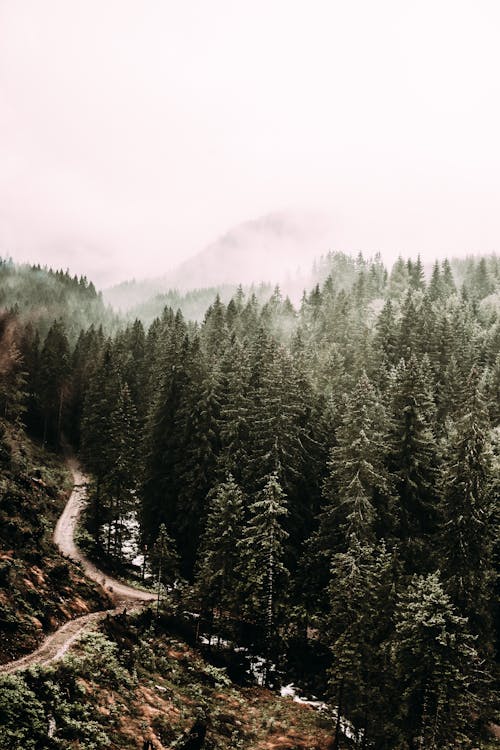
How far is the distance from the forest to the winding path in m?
1.91

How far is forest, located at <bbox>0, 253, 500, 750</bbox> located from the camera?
66.3ft

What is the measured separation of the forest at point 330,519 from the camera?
20219mm

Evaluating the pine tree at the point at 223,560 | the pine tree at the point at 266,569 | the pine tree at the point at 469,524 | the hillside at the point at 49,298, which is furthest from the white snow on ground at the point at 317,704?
the hillside at the point at 49,298

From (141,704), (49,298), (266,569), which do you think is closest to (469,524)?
(266,569)

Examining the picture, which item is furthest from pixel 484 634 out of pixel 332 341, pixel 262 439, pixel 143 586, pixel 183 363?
pixel 332 341

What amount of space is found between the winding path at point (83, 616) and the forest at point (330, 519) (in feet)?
6.27

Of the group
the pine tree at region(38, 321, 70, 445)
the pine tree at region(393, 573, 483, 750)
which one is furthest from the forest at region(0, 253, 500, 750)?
the pine tree at region(38, 321, 70, 445)

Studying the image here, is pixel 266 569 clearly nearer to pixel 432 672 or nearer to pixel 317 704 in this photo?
pixel 317 704

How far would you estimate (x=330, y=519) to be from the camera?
3009cm

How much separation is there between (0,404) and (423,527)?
137ft

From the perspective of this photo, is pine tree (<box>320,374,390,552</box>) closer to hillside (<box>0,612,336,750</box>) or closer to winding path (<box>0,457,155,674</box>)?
hillside (<box>0,612,336,750</box>)

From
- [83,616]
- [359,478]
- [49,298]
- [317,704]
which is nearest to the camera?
[83,616]

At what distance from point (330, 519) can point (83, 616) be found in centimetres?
1535

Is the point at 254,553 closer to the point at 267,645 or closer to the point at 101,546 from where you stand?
the point at 267,645
